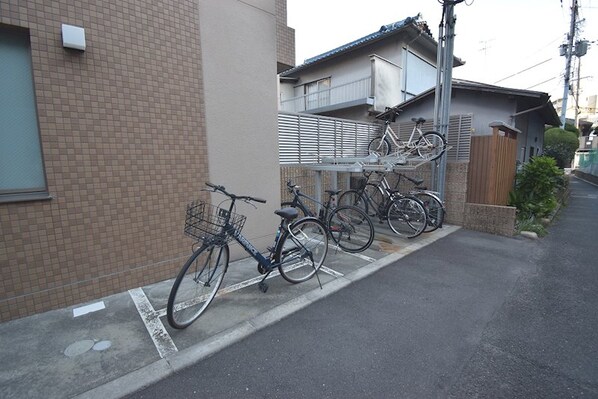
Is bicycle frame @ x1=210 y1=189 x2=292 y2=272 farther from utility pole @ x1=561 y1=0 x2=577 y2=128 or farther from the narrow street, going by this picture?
utility pole @ x1=561 y1=0 x2=577 y2=128

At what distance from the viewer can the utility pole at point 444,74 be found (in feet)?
19.3

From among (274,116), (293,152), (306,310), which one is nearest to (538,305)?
(306,310)

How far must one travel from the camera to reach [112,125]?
3080mm

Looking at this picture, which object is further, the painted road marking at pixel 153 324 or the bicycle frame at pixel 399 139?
the bicycle frame at pixel 399 139

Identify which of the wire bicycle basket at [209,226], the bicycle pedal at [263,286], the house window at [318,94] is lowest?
the bicycle pedal at [263,286]

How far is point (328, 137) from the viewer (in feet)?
22.9

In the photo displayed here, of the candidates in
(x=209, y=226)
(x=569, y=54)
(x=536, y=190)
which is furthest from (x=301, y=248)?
Result: (x=569, y=54)

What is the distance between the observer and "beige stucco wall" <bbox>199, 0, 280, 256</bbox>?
3.79m

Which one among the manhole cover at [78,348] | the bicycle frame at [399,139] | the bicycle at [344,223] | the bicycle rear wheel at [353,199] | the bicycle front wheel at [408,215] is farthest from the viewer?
the bicycle frame at [399,139]

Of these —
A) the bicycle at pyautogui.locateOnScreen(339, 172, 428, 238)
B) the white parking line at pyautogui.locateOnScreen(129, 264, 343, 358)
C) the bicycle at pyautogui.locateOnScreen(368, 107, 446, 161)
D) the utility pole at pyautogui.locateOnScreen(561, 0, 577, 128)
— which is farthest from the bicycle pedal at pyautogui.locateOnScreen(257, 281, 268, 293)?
the utility pole at pyautogui.locateOnScreen(561, 0, 577, 128)

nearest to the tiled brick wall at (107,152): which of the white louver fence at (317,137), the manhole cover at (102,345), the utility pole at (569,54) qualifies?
the manhole cover at (102,345)

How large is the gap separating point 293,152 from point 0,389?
17.2 feet

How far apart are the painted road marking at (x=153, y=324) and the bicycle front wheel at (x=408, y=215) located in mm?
4430

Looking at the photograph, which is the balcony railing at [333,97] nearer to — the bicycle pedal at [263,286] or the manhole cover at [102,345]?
the bicycle pedal at [263,286]
